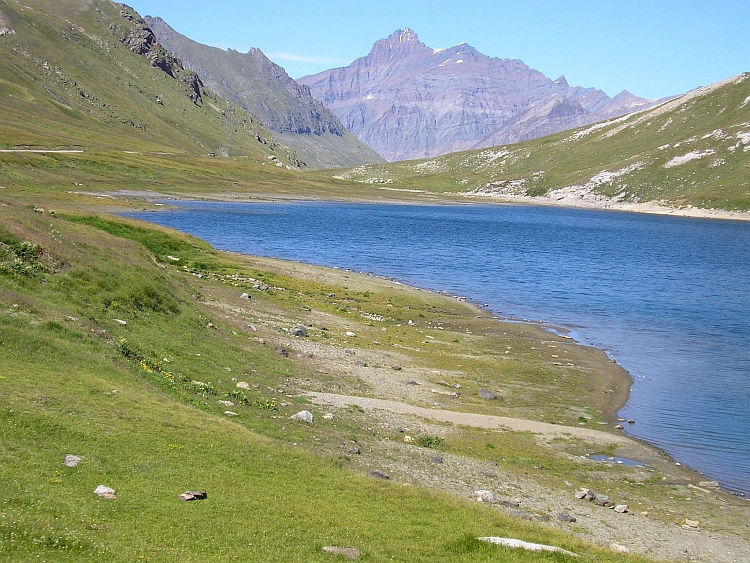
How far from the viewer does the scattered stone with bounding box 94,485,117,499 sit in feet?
53.0

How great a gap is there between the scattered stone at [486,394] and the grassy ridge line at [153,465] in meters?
11.5

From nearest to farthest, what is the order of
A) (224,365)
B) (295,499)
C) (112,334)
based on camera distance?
(295,499) → (112,334) → (224,365)

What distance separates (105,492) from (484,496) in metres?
12.9

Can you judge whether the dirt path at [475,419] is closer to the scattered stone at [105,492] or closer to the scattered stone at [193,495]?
the scattered stone at [193,495]

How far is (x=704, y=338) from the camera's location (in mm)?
59531

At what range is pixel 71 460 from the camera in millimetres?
17500

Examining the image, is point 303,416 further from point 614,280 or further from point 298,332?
point 614,280

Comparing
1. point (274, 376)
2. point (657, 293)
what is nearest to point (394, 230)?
point (657, 293)

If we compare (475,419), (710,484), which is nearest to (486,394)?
(475,419)

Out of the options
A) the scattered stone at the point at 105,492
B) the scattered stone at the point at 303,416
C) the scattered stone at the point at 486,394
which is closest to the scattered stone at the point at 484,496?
the scattered stone at the point at 303,416

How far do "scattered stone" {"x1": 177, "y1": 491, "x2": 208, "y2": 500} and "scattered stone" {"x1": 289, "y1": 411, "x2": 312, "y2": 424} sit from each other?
10.6 metres

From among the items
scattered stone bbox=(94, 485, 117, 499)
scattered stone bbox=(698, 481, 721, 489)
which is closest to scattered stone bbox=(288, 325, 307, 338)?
scattered stone bbox=(698, 481, 721, 489)

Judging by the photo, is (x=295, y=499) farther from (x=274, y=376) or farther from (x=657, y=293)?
(x=657, y=293)

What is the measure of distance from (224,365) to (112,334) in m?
5.45
